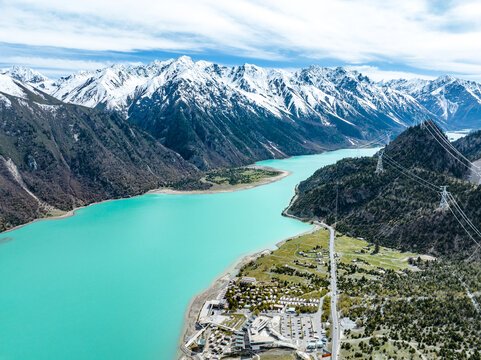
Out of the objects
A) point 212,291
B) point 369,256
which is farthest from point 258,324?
point 369,256

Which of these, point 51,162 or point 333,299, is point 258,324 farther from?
point 51,162

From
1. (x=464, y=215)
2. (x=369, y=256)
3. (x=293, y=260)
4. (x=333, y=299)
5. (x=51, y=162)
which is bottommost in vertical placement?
(x=293, y=260)

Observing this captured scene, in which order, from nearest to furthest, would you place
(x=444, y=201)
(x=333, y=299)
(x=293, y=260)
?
(x=333, y=299) → (x=293, y=260) → (x=444, y=201)

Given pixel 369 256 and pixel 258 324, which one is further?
pixel 369 256

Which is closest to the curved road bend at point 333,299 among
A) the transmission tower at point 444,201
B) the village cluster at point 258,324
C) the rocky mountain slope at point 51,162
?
the village cluster at point 258,324

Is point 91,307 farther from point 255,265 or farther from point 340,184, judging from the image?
point 340,184

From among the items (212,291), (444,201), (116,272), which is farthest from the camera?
(444,201)

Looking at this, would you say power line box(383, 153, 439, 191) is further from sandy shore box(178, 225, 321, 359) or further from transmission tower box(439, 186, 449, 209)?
sandy shore box(178, 225, 321, 359)

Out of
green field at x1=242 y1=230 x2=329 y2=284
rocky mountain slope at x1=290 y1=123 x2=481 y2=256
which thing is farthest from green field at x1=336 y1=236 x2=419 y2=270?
green field at x1=242 y1=230 x2=329 y2=284

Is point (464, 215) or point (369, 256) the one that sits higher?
point (464, 215)
